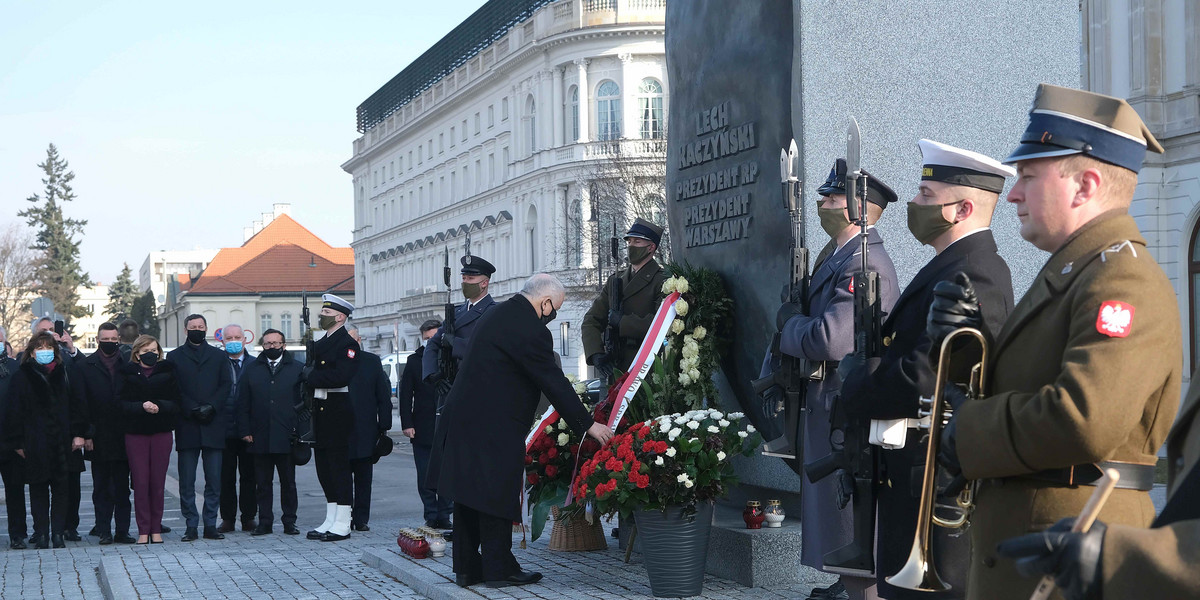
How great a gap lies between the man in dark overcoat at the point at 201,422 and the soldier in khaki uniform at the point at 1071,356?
395 inches

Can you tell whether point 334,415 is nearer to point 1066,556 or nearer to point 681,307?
point 681,307

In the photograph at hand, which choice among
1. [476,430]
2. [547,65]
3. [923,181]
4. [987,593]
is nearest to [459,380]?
[476,430]

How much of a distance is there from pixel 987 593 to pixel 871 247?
261 cm

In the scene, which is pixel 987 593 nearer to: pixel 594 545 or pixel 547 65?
pixel 594 545

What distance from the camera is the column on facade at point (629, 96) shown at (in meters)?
60.4

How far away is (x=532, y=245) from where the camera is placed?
6519cm

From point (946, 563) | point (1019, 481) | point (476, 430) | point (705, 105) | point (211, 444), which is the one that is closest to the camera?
point (1019, 481)

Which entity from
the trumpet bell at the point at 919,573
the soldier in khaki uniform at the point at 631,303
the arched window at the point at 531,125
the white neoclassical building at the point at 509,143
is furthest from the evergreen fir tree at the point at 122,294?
the trumpet bell at the point at 919,573

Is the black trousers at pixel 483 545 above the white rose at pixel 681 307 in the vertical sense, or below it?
below

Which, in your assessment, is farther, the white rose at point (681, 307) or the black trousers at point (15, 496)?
the black trousers at point (15, 496)

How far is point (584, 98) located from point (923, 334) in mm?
57988

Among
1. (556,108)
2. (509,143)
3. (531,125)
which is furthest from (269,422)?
(509,143)

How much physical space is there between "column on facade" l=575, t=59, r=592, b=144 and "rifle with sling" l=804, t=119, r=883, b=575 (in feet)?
185

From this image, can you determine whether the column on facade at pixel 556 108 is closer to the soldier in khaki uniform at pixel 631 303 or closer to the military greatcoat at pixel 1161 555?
the soldier in khaki uniform at pixel 631 303
